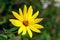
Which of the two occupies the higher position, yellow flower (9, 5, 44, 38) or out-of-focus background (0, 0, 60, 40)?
yellow flower (9, 5, 44, 38)

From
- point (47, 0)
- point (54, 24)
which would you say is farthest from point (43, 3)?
point (54, 24)

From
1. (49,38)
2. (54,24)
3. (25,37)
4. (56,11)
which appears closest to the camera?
(25,37)

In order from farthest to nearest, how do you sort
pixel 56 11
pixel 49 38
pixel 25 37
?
pixel 56 11 < pixel 49 38 < pixel 25 37

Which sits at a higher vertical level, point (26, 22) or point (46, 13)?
point (26, 22)

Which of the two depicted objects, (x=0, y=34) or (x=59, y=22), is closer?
(x=0, y=34)

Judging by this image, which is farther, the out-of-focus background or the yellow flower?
the out-of-focus background

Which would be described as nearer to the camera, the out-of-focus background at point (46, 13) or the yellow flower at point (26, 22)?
the yellow flower at point (26, 22)

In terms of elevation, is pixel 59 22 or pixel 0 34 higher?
pixel 0 34

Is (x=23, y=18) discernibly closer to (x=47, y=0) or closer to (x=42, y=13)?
(x=42, y=13)

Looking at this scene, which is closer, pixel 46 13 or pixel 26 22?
pixel 26 22

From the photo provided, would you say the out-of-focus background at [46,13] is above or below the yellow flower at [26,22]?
below

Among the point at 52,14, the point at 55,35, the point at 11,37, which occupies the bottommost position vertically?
the point at 55,35
